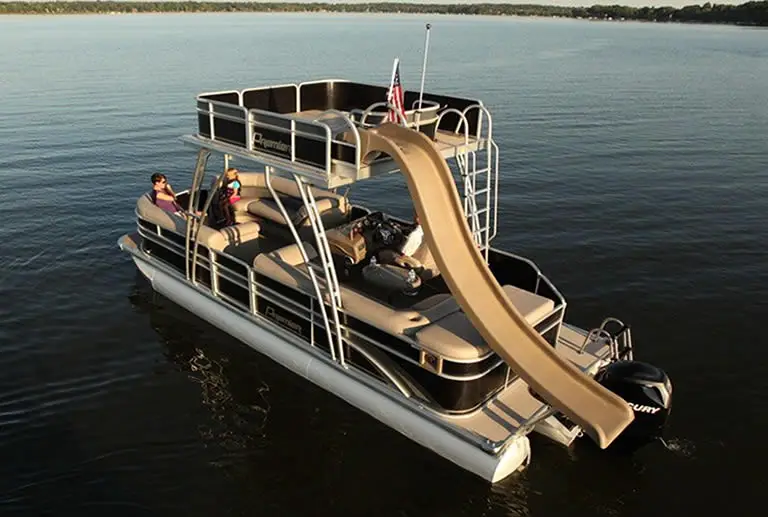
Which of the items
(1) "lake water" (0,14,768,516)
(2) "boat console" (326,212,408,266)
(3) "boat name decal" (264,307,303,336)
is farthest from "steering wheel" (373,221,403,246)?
(1) "lake water" (0,14,768,516)

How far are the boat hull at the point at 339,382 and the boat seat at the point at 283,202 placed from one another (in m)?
2.14

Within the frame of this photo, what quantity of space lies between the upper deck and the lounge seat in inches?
75.2

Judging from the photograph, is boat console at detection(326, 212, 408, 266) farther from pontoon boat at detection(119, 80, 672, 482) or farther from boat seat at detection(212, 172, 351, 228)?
boat seat at detection(212, 172, 351, 228)

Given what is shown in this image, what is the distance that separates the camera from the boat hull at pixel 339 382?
8508 mm

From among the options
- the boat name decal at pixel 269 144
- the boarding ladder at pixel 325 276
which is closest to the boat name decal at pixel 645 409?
the boarding ladder at pixel 325 276

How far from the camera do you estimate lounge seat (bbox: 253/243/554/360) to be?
8.47 metres

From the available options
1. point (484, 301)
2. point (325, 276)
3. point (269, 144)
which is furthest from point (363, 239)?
point (484, 301)

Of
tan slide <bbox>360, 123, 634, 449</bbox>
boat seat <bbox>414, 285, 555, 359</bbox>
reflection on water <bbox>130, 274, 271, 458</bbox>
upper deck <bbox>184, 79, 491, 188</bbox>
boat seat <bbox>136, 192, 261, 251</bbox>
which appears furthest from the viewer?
boat seat <bbox>136, 192, 261, 251</bbox>

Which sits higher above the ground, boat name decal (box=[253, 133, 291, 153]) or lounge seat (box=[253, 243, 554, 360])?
boat name decal (box=[253, 133, 291, 153])

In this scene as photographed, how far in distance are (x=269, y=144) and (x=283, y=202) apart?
14.2 ft

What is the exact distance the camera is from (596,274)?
51.1 feet

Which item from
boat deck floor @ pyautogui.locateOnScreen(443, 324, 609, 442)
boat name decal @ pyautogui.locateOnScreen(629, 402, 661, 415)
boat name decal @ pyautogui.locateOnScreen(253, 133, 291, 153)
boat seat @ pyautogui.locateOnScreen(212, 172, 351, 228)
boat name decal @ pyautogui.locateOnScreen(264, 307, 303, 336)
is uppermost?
boat name decal @ pyautogui.locateOnScreen(253, 133, 291, 153)

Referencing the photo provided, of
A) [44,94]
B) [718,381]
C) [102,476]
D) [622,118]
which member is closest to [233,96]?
[102,476]

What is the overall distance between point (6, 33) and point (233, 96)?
86.6 m
